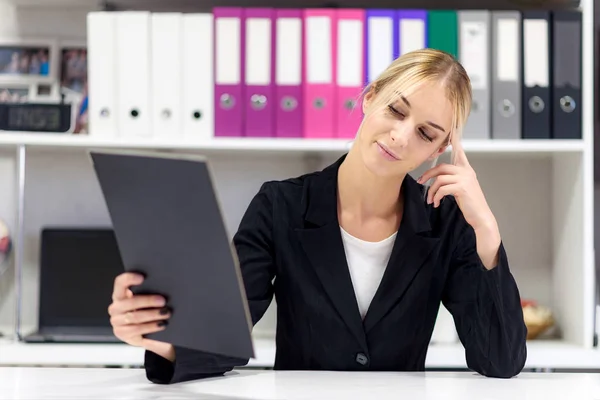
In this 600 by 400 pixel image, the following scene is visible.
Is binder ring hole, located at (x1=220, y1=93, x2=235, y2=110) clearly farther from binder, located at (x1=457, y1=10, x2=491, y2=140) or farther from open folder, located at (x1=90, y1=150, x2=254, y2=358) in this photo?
open folder, located at (x1=90, y1=150, x2=254, y2=358)

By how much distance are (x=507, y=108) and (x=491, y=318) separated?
0.90m

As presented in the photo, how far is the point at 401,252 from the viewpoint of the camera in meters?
1.30

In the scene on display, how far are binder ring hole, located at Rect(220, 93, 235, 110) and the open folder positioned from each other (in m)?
1.04

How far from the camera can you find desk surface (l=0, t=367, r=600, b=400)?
3.08 ft

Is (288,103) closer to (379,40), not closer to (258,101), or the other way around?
(258,101)

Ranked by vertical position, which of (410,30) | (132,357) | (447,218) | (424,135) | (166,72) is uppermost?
(410,30)

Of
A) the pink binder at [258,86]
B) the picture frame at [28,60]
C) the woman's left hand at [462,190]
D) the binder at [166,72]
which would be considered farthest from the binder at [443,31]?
the picture frame at [28,60]

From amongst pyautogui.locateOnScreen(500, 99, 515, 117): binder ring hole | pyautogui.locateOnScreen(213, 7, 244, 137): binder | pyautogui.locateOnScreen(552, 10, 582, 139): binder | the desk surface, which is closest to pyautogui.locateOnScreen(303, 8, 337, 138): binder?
pyautogui.locateOnScreen(213, 7, 244, 137): binder

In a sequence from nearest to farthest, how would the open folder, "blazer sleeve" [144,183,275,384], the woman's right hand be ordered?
the open folder, the woman's right hand, "blazer sleeve" [144,183,275,384]

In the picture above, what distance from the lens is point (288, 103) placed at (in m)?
1.97

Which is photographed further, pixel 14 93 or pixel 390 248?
pixel 14 93

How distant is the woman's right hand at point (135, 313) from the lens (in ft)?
3.14

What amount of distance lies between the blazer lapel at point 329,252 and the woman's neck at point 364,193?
1.6 inches

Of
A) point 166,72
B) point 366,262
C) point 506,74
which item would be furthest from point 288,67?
point 366,262
